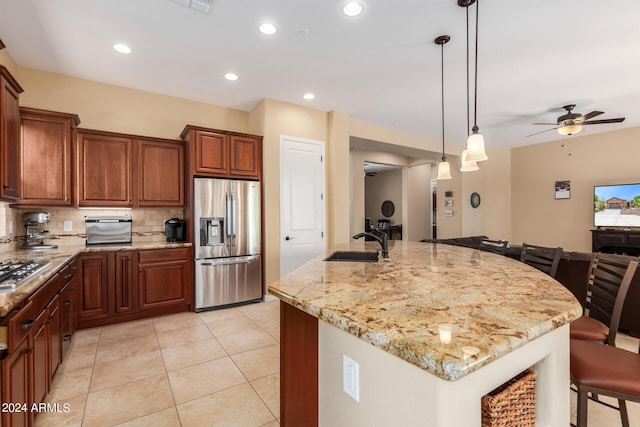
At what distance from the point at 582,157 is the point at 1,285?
8.89 m

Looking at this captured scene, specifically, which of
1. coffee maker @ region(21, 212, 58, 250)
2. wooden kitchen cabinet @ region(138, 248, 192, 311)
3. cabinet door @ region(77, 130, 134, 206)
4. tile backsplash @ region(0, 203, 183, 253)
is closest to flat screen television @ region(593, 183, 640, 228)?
wooden kitchen cabinet @ region(138, 248, 192, 311)

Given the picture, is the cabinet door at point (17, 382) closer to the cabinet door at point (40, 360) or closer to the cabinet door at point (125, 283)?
the cabinet door at point (40, 360)

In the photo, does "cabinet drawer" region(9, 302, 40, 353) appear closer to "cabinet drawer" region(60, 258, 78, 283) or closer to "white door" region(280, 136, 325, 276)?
"cabinet drawer" region(60, 258, 78, 283)

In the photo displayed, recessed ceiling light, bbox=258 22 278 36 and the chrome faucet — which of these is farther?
recessed ceiling light, bbox=258 22 278 36

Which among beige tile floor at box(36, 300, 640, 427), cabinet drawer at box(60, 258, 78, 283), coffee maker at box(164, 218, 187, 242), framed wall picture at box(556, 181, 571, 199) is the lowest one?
beige tile floor at box(36, 300, 640, 427)

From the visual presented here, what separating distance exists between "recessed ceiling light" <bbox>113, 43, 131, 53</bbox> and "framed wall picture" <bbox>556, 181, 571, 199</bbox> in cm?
824

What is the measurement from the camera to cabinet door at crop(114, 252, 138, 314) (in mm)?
3395

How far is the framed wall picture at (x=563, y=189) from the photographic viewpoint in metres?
6.61

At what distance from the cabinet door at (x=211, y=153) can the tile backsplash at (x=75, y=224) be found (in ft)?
2.74

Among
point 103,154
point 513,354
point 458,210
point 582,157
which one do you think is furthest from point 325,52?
point 582,157

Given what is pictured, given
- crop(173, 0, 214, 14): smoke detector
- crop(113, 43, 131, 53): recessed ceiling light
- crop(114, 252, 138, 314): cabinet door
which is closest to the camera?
crop(173, 0, 214, 14): smoke detector

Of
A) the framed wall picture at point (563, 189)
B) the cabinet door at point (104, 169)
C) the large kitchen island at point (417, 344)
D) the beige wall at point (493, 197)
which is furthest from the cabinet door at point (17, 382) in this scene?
the framed wall picture at point (563, 189)

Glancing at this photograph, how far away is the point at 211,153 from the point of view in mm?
3877

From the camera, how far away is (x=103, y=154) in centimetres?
354
